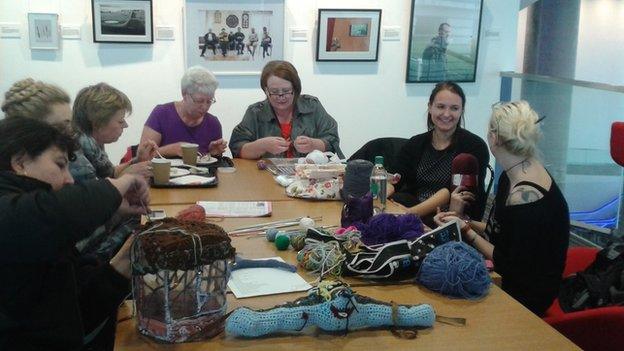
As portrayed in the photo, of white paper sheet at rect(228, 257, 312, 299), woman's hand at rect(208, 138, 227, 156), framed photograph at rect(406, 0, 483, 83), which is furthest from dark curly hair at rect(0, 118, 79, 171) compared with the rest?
framed photograph at rect(406, 0, 483, 83)

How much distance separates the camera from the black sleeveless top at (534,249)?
2137 millimetres

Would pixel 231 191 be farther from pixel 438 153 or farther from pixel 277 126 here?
pixel 438 153

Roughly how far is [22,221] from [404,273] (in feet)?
3.28

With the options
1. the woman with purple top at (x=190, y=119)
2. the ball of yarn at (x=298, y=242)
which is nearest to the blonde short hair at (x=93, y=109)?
the woman with purple top at (x=190, y=119)

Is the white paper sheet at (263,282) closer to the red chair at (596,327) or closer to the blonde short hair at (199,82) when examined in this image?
the red chair at (596,327)

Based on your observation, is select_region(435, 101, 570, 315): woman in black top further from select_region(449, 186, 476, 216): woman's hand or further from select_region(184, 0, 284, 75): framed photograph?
select_region(184, 0, 284, 75): framed photograph

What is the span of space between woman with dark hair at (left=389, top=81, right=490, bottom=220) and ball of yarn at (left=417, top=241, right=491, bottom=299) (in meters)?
1.32

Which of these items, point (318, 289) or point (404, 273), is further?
point (404, 273)

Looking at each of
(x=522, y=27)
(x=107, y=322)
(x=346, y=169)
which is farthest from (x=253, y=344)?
(x=522, y=27)

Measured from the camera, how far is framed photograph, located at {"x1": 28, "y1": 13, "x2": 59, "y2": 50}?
4301 millimetres

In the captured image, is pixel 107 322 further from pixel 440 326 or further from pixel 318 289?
pixel 440 326

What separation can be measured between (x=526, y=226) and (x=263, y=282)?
37.4 inches

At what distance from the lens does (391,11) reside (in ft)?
16.0

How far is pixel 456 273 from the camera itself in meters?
1.67
